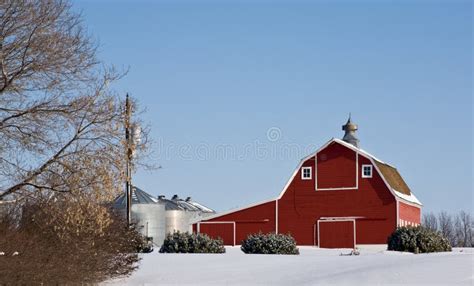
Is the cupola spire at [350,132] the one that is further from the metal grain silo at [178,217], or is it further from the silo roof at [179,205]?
the silo roof at [179,205]

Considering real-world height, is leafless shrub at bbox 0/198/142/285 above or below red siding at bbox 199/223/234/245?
above

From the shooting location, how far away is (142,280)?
816 inches

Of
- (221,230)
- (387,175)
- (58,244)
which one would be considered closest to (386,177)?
(387,175)

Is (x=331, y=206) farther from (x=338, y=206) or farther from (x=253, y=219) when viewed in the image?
(x=253, y=219)

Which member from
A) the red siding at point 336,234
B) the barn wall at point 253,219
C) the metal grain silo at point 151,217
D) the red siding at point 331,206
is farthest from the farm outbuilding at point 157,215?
the red siding at point 336,234

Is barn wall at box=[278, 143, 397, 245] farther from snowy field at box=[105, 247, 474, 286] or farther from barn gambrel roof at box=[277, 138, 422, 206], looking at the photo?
snowy field at box=[105, 247, 474, 286]

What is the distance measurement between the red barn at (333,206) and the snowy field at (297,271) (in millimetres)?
21025

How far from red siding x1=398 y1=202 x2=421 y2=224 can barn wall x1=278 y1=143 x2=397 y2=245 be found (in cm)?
121

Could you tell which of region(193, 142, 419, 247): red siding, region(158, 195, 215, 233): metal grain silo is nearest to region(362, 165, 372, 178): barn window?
region(193, 142, 419, 247): red siding

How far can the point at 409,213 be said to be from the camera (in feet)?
171

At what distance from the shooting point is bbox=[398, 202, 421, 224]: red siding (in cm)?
4947

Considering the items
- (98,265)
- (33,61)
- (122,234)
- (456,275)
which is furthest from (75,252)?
(456,275)

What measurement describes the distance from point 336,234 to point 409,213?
20.0ft

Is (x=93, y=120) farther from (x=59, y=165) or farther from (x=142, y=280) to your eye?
Answer: (x=142, y=280)
